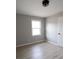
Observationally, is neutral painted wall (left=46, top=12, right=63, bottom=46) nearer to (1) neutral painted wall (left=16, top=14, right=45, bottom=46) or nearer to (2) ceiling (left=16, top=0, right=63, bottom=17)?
(2) ceiling (left=16, top=0, right=63, bottom=17)

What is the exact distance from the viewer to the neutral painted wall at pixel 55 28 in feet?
15.3

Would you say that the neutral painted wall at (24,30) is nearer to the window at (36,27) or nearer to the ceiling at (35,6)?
the window at (36,27)

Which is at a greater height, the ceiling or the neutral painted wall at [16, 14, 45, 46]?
the ceiling

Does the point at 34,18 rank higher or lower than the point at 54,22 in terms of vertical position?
higher

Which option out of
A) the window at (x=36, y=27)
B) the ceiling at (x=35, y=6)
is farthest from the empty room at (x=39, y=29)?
the ceiling at (x=35, y=6)

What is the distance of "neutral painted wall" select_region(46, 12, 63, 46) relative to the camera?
4648 mm

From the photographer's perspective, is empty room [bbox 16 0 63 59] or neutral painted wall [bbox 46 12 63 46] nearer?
empty room [bbox 16 0 63 59]

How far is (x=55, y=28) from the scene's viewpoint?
510cm

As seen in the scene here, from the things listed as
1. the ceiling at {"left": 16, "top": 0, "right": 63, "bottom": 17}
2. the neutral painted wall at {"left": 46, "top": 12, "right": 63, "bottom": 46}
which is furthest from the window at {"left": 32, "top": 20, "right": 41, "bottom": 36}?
the ceiling at {"left": 16, "top": 0, "right": 63, "bottom": 17}

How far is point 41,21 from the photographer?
5.94 metres
